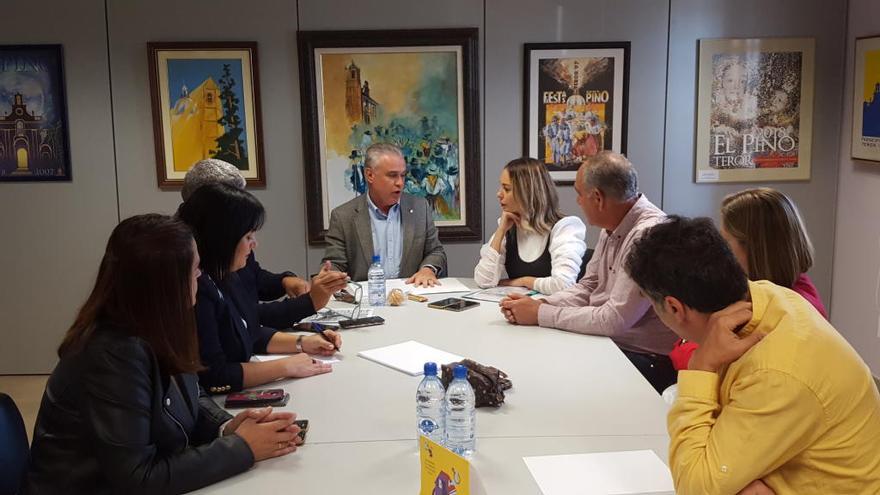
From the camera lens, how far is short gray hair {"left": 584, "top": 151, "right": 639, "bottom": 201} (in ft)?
10.2

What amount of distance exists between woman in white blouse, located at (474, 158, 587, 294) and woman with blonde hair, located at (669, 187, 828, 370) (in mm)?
1433

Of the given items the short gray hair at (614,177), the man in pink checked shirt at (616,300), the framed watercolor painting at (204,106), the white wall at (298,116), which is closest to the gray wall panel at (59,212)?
the white wall at (298,116)

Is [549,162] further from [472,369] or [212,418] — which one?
[212,418]

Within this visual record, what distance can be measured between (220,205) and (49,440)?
0.91 m

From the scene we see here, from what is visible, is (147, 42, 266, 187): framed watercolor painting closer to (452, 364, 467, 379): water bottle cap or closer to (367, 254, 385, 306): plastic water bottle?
(367, 254, 385, 306): plastic water bottle

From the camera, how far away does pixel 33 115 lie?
4.89m

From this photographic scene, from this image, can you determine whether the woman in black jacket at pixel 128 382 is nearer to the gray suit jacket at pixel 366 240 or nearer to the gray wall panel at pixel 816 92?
the gray suit jacket at pixel 366 240

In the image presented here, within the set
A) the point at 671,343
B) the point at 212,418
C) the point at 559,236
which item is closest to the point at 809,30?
the point at 559,236

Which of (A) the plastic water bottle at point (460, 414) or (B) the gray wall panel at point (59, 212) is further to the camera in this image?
(B) the gray wall panel at point (59, 212)

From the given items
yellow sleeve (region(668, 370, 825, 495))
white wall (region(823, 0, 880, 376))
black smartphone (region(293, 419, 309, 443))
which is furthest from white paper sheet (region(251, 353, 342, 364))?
white wall (region(823, 0, 880, 376))

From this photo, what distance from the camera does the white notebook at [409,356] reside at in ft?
8.75

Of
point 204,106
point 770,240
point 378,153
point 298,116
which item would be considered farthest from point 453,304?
point 204,106

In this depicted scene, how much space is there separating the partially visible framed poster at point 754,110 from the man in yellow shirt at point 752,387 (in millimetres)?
3555

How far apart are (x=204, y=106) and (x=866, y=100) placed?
3894 mm
